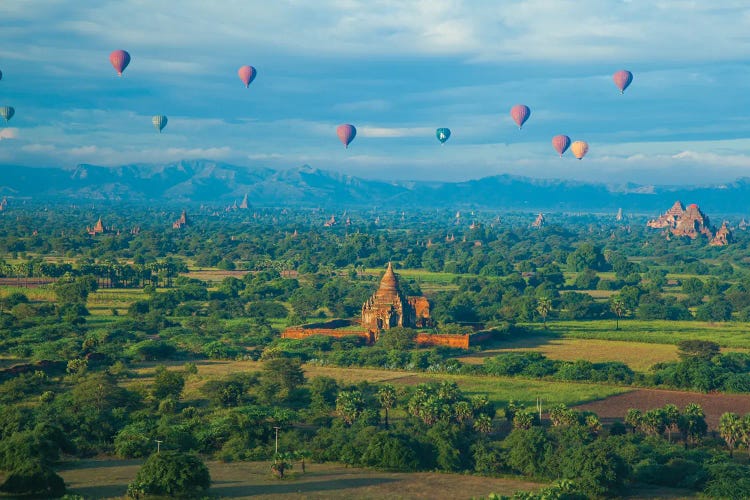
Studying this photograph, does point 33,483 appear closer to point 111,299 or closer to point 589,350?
point 589,350

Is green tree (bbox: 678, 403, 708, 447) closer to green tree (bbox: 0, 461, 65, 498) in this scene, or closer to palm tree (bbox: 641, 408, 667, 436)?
palm tree (bbox: 641, 408, 667, 436)

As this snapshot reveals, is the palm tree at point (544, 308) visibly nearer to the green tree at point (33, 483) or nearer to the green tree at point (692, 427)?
the green tree at point (692, 427)

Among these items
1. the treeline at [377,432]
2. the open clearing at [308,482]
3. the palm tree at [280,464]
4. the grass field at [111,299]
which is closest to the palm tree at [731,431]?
the treeline at [377,432]

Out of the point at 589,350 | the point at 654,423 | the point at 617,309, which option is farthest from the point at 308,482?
the point at 617,309

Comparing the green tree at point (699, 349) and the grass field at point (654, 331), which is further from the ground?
the grass field at point (654, 331)

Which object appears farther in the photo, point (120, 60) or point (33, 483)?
point (120, 60)

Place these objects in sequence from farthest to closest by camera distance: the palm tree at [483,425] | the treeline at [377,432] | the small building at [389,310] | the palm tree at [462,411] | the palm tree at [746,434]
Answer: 1. the small building at [389,310]
2. the palm tree at [462,411]
3. the palm tree at [483,425]
4. the palm tree at [746,434]
5. the treeline at [377,432]
